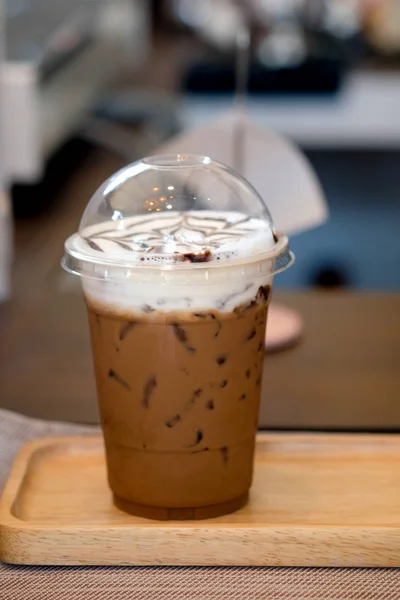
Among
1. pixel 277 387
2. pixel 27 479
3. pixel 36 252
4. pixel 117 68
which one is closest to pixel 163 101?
pixel 117 68

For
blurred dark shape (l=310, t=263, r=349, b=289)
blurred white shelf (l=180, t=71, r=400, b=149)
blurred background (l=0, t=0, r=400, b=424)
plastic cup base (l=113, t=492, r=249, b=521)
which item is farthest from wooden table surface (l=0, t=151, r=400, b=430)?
blurred white shelf (l=180, t=71, r=400, b=149)

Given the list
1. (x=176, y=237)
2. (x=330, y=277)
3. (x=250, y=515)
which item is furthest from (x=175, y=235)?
(x=330, y=277)

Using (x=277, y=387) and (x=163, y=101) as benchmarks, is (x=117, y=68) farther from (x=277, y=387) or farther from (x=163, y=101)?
(x=277, y=387)

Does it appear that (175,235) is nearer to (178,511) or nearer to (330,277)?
(178,511)

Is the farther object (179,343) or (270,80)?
(270,80)

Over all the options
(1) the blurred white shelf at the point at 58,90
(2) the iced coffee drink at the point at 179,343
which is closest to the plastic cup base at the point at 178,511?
→ (2) the iced coffee drink at the point at 179,343

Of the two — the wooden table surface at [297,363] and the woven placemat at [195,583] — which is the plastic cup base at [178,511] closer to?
the woven placemat at [195,583]

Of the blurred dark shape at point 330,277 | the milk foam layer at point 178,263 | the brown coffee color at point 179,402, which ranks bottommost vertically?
the blurred dark shape at point 330,277
